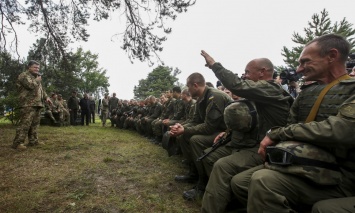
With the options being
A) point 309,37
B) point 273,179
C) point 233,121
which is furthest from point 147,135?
point 309,37

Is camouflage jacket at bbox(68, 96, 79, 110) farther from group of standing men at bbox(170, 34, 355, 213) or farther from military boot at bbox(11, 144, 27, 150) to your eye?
group of standing men at bbox(170, 34, 355, 213)

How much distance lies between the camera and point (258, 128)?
8.59 feet

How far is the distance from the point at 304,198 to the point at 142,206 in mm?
1996

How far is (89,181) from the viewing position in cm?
387

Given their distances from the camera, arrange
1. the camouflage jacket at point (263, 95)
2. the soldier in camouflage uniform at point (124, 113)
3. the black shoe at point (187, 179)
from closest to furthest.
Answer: the camouflage jacket at point (263, 95)
the black shoe at point (187, 179)
the soldier in camouflage uniform at point (124, 113)

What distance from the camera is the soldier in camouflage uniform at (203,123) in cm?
353

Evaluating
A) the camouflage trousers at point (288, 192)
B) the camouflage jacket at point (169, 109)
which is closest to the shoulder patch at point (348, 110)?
the camouflage trousers at point (288, 192)

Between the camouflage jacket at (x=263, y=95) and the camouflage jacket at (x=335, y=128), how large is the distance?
0.58m

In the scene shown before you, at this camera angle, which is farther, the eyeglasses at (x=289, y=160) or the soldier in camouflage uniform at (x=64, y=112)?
the soldier in camouflage uniform at (x=64, y=112)

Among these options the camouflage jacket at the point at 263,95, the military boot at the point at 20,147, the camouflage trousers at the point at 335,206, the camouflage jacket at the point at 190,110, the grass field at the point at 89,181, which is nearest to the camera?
the camouflage trousers at the point at 335,206

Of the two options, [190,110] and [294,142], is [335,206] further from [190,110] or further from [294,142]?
[190,110]

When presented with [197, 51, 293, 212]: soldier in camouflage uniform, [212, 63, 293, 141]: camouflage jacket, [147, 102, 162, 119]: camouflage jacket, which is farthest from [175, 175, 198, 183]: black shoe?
[147, 102, 162, 119]: camouflage jacket

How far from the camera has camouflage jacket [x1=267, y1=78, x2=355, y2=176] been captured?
1.49 meters

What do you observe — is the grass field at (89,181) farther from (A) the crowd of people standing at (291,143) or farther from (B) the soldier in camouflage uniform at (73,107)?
(B) the soldier in camouflage uniform at (73,107)
